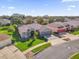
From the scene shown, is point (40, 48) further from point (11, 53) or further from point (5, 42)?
point (5, 42)

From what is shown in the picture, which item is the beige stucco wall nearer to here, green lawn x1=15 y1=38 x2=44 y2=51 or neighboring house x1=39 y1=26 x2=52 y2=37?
green lawn x1=15 y1=38 x2=44 y2=51

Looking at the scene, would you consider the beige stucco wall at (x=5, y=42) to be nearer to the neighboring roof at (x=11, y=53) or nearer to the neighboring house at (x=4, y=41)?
the neighboring house at (x=4, y=41)

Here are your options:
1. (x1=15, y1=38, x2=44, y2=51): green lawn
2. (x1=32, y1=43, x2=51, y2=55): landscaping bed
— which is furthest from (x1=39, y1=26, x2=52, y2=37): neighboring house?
(x1=32, y1=43, x2=51, y2=55): landscaping bed

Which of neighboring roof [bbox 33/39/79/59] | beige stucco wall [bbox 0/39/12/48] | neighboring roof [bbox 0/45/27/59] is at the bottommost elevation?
neighboring roof [bbox 33/39/79/59]

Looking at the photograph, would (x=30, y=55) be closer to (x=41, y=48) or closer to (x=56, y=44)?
(x=41, y=48)

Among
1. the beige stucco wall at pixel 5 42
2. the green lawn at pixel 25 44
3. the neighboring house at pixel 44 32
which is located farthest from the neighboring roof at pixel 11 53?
the neighboring house at pixel 44 32

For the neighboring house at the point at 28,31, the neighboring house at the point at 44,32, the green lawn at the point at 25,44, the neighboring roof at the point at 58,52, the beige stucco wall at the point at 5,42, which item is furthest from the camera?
the neighboring house at the point at 44,32

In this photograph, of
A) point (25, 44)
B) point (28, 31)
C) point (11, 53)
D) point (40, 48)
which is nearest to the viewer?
point (11, 53)

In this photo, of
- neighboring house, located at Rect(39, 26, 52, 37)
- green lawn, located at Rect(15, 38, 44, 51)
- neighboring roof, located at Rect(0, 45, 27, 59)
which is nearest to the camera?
neighboring roof, located at Rect(0, 45, 27, 59)

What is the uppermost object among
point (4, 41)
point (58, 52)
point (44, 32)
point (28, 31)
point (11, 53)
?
point (28, 31)

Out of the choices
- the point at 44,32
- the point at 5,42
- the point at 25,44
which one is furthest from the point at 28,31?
the point at 5,42

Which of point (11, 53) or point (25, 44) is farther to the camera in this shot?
point (25, 44)
